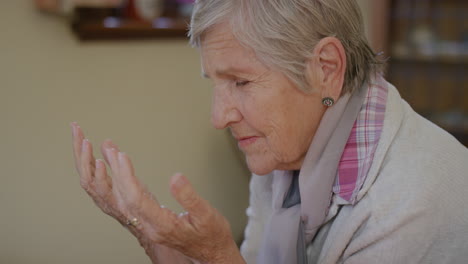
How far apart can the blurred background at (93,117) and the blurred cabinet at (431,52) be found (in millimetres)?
1699

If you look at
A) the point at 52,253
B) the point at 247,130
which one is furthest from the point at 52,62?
the point at 247,130

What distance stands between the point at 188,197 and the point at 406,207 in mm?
470

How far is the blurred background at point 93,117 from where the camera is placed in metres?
1.59

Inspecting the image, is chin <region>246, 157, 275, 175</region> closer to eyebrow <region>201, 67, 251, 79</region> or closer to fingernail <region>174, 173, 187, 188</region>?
eyebrow <region>201, 67, 251, 79</region>

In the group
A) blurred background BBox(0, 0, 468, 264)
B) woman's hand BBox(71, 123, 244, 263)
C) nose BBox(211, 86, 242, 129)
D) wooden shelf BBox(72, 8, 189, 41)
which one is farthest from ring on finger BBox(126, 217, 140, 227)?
wooden shelf BBox(72, 8, 189, 41)

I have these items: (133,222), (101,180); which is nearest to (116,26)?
(101,180)

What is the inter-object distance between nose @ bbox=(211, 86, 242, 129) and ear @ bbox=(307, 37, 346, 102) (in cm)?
19

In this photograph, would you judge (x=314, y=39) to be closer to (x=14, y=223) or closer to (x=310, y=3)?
(x=310, y=3)

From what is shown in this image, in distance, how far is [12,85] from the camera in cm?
156

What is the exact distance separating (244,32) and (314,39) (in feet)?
0.51

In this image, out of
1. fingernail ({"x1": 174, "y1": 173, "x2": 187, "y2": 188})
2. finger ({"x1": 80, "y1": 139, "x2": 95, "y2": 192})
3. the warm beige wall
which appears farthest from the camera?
the warm beige wall

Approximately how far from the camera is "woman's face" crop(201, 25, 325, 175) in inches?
47.1

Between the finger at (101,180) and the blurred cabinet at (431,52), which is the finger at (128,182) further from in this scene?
the blurred cabinet at (431,52)

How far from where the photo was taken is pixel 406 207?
1.12 metres
